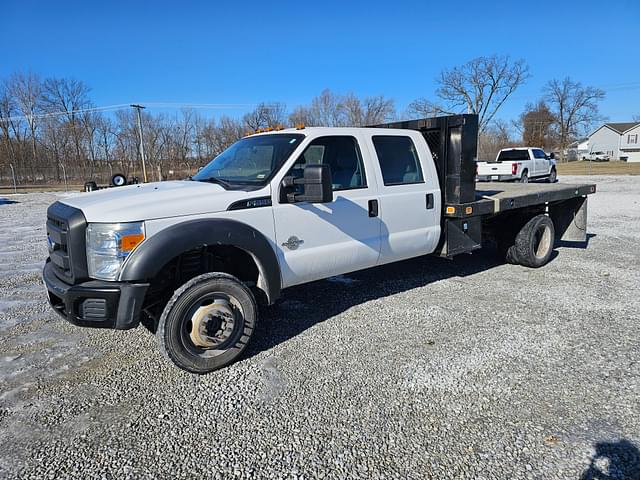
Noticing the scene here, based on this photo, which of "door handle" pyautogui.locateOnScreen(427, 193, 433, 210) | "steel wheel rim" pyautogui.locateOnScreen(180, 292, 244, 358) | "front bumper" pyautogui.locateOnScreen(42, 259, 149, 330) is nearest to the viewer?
"front bumper" pyautogui.locateOnScreen(42, 259, 149, 330)

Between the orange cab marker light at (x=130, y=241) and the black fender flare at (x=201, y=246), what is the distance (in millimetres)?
41

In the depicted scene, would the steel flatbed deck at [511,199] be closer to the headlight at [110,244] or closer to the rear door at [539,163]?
the headlight at [110,244]

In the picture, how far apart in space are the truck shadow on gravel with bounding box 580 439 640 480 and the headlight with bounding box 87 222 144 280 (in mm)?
3246

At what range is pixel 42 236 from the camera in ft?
35.1

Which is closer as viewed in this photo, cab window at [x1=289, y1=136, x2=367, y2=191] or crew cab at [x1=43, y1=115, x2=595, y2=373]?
crew cab at [x1=43, y1=115, x2=595, y2=373]

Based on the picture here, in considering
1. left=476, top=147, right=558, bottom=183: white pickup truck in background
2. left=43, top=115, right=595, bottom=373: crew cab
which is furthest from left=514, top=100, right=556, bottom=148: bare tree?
left=43, top=115, right=595, bottom=373: crew cab

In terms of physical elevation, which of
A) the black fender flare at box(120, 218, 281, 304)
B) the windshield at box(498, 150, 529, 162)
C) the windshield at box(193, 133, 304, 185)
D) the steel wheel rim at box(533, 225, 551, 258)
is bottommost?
the steel wheel rim at box(533, 225, 551, 258)

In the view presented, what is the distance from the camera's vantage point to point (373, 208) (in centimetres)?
467

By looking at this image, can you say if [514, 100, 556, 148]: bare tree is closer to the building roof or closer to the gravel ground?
the building roof

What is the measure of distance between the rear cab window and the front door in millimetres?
282

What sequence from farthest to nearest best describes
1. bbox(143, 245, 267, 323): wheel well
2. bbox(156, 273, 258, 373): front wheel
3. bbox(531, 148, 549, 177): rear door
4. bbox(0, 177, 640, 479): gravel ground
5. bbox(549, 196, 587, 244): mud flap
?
bbox(531, 148, 549, 177): rear door, bbox(549, 196, 587, 244): mud flap, bbox(143, 245, 267, 323): wheel well, bbox(156, 273, 258, 373): front wheel, bbox(0, 177, 640, 479): gravel ground

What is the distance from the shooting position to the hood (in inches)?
133

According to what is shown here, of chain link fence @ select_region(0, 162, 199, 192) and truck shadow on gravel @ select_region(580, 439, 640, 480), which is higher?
chain link fence @ select_region(0, 162, 199, 192)

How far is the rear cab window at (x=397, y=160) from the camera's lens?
16.0 ft
